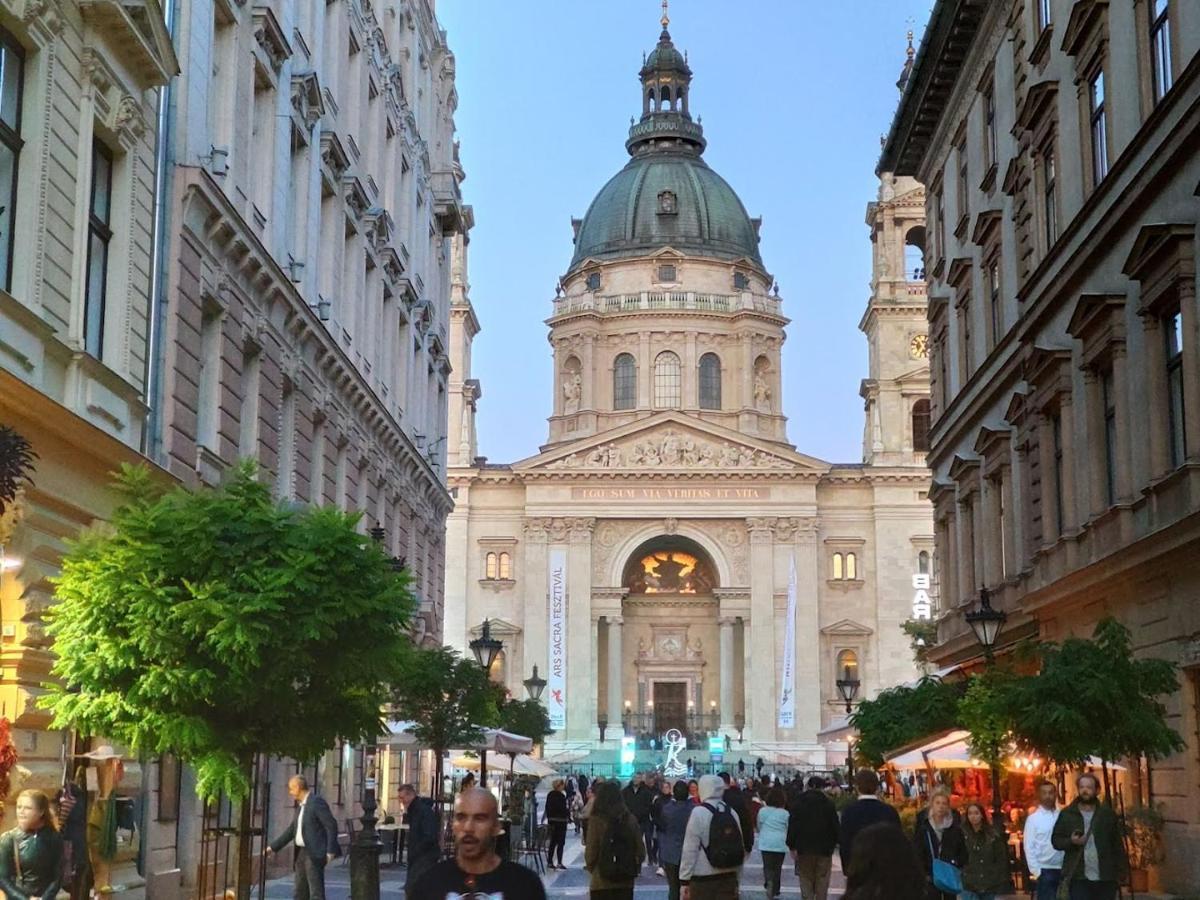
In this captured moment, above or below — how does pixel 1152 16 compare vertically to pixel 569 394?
below

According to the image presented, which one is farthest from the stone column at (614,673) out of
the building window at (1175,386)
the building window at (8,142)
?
the building window at (8,142)

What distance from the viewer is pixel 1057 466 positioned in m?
28.6

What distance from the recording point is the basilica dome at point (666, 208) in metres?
100

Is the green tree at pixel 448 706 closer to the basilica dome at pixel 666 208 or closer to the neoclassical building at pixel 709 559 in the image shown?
the neoclassical building at pixel 709 559

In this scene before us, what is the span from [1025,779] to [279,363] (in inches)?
A: 568

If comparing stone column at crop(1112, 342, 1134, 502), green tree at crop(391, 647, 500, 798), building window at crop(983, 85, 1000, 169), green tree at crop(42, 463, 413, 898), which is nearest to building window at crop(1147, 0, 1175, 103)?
stone column at crop(1112, 342, 1134, 502)

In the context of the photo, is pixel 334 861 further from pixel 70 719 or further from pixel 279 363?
pixel 70 719

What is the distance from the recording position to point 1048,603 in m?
28.0

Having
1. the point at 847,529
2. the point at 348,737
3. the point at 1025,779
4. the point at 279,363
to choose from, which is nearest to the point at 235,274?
the point at 279,363

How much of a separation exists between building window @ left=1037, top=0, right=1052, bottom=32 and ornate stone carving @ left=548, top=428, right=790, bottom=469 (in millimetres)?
57383

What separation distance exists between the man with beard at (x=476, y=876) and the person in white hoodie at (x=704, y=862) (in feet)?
29.5

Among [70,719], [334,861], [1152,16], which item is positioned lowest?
[334,861]

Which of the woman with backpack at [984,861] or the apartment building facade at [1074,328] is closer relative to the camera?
the woman with backpack at [984,861]

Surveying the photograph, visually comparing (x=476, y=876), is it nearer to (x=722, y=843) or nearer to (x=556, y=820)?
(x=722, y=843)
